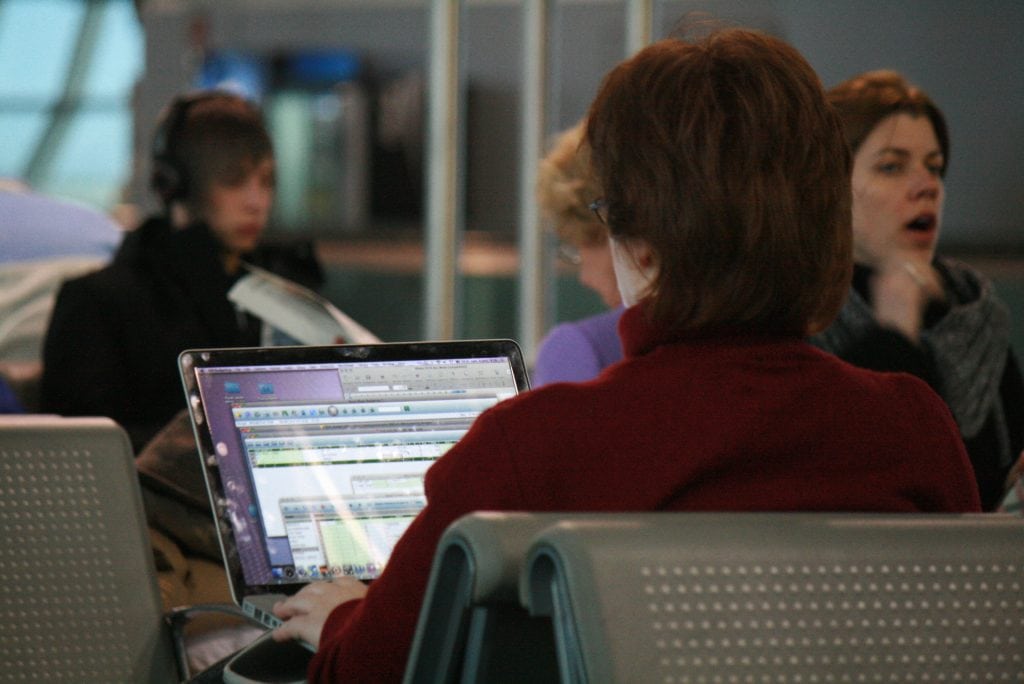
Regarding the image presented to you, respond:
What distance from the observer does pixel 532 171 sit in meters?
2.91

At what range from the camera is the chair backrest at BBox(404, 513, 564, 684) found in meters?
0.83

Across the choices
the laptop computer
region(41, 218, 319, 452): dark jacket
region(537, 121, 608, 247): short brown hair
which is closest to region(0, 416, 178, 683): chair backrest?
the laptop computer

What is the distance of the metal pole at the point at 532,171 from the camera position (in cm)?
284

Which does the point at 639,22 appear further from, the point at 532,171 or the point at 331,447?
the point at 331,447

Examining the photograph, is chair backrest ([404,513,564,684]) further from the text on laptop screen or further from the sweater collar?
the text on laptop screen

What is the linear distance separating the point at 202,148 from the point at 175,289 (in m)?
0.30

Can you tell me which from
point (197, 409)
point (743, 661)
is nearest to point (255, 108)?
point (197, 409)

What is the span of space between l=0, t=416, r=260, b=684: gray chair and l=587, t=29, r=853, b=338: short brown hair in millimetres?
580

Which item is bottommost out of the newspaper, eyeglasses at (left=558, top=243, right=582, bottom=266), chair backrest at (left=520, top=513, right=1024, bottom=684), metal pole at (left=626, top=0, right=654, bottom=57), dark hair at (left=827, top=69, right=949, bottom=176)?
eyeglasses at (left=558, top=243, right=582, bottom=266)

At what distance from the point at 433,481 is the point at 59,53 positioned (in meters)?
6.67

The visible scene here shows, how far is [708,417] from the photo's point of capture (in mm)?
962

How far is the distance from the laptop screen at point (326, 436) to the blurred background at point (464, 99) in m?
2.77

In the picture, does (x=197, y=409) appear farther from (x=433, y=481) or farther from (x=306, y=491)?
(x=433, y=481)

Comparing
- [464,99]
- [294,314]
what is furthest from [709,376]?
[464,99]
